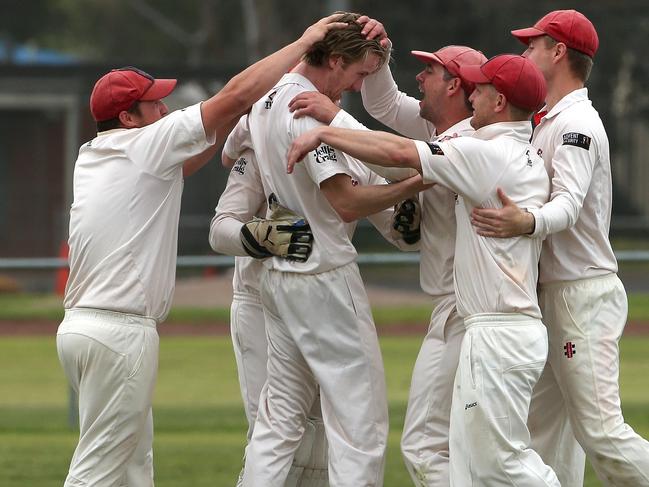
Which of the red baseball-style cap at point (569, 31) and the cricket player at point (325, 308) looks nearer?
the cricket player at point (325, 308)

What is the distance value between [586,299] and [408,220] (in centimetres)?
100

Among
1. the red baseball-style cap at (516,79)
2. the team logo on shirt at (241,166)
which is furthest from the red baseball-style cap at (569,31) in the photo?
the team logo on shirt at (241,166)

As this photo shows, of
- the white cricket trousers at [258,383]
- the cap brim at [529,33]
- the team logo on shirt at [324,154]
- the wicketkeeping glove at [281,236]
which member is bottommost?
the white cricket trousers at [258,383]

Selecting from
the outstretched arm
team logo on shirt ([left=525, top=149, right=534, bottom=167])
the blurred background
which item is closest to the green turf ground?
team logo on shirt ([left=525, top=149, right=534, bottom=167])

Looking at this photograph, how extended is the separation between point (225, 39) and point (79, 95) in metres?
20.9

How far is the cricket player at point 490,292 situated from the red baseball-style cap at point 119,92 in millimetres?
1054

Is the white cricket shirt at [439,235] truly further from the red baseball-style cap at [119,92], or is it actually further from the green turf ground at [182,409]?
the green turf ground at [182,409]

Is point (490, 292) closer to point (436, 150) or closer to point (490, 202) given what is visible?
point (490, 202)

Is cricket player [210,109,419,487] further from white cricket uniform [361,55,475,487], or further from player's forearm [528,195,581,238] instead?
player's forearm [528,195,581,238]

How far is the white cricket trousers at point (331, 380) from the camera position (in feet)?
21.5

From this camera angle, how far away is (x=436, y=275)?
668cm

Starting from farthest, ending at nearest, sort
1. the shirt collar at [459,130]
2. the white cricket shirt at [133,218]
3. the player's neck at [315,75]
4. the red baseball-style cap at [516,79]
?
1. the player's neck at [315,75]
2. the shirt collar at [459,130]
3. the white cricket shirt at [133,218]
4. the red baseball-style cap at [516,79]

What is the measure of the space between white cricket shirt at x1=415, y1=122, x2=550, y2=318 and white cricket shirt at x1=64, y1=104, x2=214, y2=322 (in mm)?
1282

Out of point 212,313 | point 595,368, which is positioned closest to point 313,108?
point 595,368
